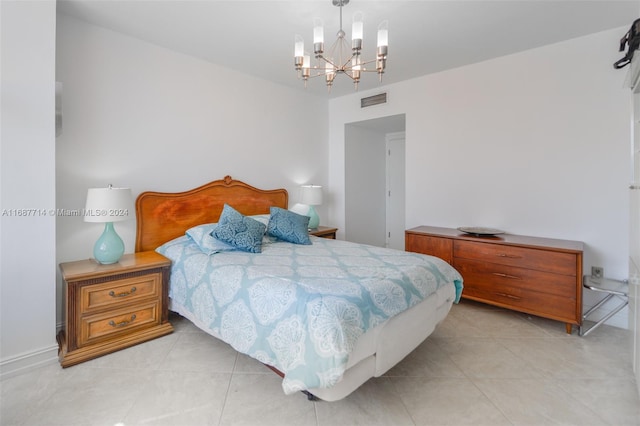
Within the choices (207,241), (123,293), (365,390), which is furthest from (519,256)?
(123,293)

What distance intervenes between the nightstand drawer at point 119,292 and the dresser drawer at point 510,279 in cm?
288

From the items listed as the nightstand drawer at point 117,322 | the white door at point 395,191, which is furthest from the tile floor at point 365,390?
the white door at point 395,191

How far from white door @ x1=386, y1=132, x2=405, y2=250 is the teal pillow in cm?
258

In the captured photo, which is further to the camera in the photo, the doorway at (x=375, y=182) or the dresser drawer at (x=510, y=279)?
the doorway at (x=375, y=182)

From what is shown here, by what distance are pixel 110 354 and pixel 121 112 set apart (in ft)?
6.68

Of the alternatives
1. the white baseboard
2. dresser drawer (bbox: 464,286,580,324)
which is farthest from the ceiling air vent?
the white baseboard

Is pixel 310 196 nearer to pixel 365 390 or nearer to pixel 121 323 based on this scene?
pixel 121 323

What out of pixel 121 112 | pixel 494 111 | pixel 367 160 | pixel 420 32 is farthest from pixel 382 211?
pixel 121 112

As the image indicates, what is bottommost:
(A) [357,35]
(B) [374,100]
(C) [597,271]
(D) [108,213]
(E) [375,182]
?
(C) [597,271]

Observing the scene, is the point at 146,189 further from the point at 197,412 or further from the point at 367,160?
the point at 367,160

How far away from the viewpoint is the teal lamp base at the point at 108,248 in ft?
7.61

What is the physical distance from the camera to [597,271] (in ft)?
9.00

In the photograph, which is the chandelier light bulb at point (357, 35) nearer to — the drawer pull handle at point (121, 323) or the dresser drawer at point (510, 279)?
the dresser drawer at point (510, 279)

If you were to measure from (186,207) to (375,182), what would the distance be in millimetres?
3199
